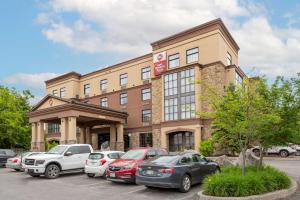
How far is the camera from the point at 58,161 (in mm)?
20266

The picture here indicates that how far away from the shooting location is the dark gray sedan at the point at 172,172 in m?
13.5

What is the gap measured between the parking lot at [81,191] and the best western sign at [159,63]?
949 inches

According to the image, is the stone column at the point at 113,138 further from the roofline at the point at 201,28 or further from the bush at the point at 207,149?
the bush at the point at 207,149

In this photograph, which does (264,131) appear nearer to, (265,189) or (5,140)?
(265,189)

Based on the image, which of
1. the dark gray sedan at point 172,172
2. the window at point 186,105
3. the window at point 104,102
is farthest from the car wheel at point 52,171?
the window at point 104,102

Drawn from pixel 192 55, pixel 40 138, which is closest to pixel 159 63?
pixel 192 55

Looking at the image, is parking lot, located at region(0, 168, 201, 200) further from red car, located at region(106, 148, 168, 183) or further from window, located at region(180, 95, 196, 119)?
window, located at region(180, 95, 196, 119)

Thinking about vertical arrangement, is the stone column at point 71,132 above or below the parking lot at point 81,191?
above

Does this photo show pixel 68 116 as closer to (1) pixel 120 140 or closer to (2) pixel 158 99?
(1) pixel 120 140

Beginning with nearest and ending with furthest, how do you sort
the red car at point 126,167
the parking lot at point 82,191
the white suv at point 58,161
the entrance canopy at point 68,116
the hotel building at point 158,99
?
1. the parking lot at point 82,191
2. the red car at point 126,167
3. the white suv at point 58,161
4. the entrance canopy at point 68,116
5. the hotel building at point 158,99

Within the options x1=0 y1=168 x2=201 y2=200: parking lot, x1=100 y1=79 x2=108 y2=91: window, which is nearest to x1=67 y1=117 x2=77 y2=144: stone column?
x1=100 y1=79 x2=108 y2=91: window

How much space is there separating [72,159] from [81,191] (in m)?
6.19

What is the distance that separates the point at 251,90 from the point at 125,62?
3572 centimetres

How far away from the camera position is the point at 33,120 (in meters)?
41.4
